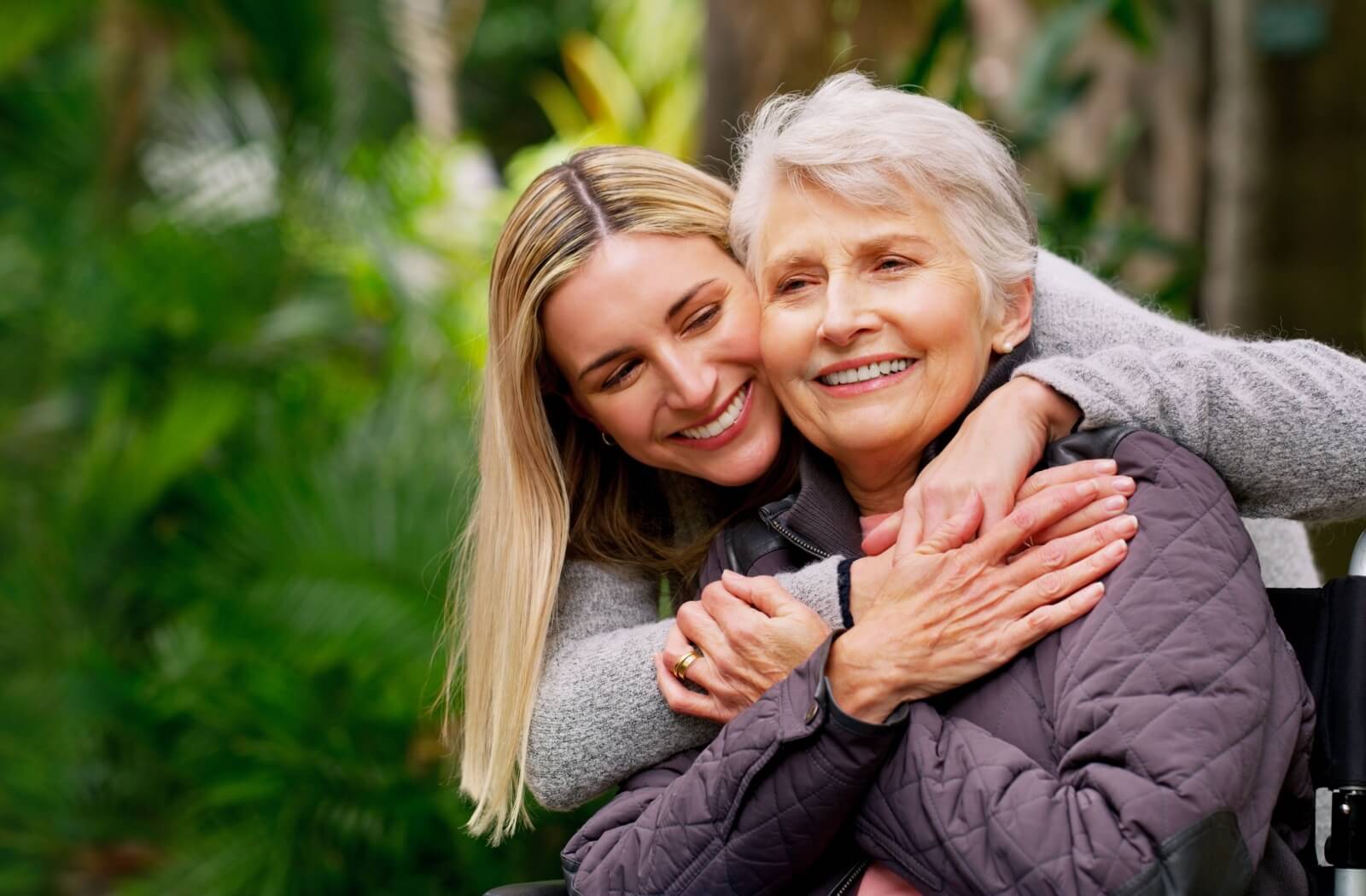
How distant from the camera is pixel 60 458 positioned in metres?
5.44

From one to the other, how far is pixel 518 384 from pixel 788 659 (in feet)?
2.26

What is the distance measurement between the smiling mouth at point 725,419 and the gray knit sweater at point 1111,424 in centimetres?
29

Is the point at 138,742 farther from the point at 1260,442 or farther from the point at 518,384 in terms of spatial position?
the point at 1260,442

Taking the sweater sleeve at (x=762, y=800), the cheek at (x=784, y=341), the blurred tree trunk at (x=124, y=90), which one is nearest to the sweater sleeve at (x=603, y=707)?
the sweater sleeve at (x=762, y=800)

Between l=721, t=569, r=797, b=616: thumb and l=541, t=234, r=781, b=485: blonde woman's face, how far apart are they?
29 centimetres

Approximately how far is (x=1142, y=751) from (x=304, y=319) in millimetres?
4130

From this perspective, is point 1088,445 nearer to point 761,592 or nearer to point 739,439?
point 761,592

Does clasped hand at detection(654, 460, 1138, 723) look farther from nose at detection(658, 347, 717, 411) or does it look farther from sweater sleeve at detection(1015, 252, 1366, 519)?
nose at detection(658, 347, 717, 411)

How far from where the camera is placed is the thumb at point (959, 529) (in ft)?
6.21

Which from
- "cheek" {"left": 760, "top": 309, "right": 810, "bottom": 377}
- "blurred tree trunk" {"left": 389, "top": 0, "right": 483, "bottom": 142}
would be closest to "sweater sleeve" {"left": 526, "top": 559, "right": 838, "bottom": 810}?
"cheek" {"left": 760, "top": 309, "right": 810, "bottom": 377}

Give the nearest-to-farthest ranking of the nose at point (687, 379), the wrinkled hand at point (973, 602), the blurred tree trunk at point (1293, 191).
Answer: the wrinkled hand at point (973, 602), the nose at point (687, 379), the blurred tree trunk at point (1293, 191)

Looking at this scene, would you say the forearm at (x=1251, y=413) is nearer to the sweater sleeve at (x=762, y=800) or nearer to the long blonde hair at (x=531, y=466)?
the sweater sleeve at (x=762, y=800)

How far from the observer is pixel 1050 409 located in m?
2.01

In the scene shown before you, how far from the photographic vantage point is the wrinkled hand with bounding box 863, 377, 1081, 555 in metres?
1.91
